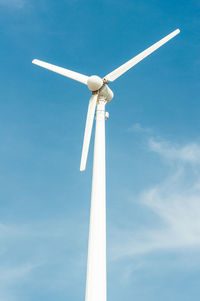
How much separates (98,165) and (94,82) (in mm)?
6164

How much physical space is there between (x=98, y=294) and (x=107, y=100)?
45.0ft

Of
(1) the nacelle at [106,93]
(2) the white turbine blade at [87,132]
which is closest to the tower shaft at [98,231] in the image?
(2) the white turbine blade at [87,132]

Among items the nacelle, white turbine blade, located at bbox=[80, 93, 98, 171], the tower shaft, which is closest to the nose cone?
the nacelle

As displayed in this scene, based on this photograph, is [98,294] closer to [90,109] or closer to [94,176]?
[94,176]

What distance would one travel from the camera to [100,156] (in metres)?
26.0

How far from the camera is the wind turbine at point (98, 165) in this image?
22228mm

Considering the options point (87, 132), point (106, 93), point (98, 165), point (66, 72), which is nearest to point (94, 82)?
point (106, 93)

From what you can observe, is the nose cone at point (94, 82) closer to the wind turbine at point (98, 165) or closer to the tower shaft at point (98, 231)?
the wind turbine at point (98, 165)

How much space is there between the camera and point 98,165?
1009 inches

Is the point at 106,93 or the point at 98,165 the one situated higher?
the point at 106,93

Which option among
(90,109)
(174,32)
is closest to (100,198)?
(90,109)

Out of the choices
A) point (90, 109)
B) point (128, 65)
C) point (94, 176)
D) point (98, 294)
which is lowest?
point (98, 294)

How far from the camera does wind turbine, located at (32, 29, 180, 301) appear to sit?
22228 millimetres

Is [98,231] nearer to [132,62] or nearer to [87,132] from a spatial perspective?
[87,132]
